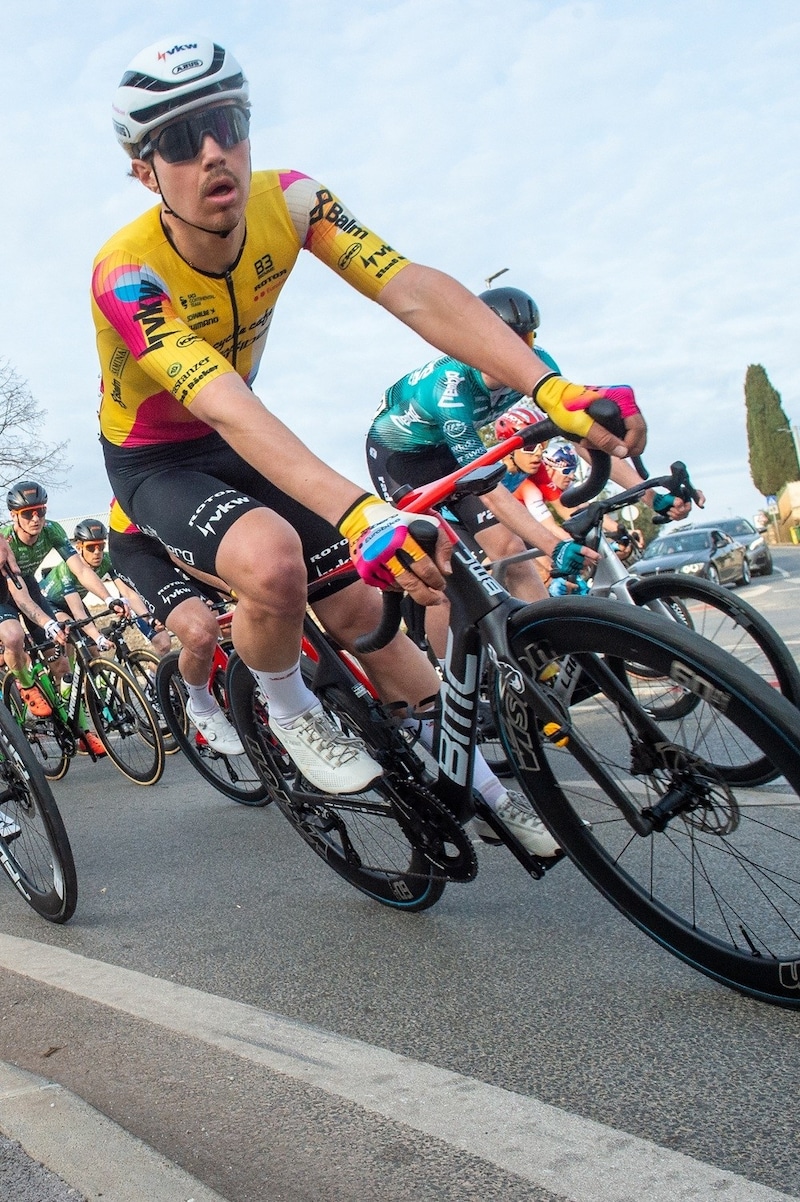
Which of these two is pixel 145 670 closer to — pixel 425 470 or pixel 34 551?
pixel 34 551

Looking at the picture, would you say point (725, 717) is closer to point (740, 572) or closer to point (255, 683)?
point (255, 683)

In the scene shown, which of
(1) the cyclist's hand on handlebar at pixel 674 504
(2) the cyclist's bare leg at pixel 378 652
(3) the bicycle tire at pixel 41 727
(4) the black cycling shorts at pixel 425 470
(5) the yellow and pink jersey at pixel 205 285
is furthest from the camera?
(3) the bicycle tire at pixel 41 727

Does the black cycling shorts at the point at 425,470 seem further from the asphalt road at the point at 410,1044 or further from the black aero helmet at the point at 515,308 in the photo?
the asphalt road at the point at 410,1044

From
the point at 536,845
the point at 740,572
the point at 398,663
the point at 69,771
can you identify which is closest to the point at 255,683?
the point at 398,663

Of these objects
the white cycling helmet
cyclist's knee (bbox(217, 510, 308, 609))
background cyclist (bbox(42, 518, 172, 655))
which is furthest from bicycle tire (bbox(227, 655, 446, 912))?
background cyclist (bbox(42, 518, 172, 655))

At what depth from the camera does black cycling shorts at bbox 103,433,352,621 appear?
3.11 metres

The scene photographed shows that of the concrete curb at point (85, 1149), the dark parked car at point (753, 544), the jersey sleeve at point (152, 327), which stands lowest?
the dark parked car at point (753, 544)

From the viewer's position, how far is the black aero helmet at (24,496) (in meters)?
8.45

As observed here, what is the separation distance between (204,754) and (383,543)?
4222 mm

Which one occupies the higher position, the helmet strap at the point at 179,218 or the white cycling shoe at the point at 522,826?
the helmet strap at the point at 179,218

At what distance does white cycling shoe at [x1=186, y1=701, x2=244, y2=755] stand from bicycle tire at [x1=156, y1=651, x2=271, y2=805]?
0.90 feet

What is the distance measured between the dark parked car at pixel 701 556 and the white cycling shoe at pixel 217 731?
619 inches

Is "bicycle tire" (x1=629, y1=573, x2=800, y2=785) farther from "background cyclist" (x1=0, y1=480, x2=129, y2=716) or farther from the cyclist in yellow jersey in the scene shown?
"background cyclist" (x1=0, y1=480, x2=129, y2=716)

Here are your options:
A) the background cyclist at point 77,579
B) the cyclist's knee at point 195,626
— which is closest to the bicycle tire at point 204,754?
the cyclist's knee at point 195,626
